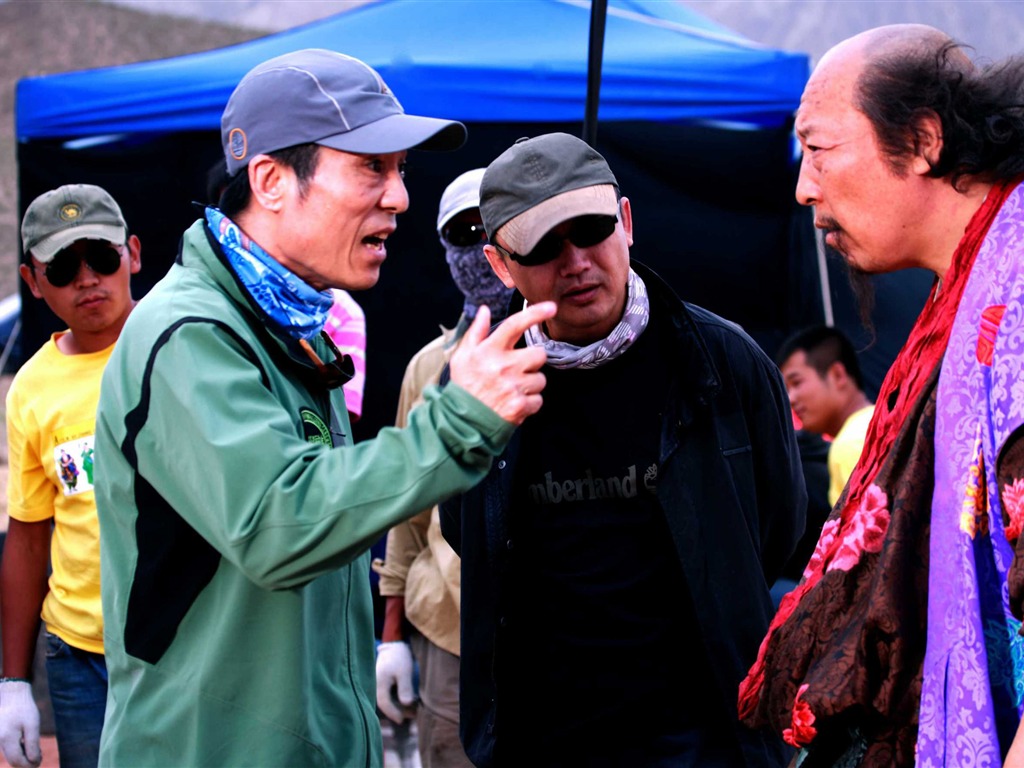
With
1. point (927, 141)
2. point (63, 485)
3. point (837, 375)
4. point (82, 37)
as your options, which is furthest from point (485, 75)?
point (82, 37)

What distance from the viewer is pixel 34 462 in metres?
3.31

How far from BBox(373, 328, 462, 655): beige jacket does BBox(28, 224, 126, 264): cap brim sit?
1004 millimetres

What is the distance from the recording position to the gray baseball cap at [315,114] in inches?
74.2

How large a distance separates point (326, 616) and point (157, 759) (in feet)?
1.10

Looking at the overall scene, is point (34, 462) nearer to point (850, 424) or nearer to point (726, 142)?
point (850, 424)

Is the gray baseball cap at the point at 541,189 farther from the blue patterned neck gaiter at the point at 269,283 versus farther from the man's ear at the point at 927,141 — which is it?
the man's ear at the point at 927,141

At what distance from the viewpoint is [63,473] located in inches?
128

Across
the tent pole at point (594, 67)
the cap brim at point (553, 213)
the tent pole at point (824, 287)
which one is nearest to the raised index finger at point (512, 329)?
the cap brim at point (553, 213)

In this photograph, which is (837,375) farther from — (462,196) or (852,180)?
(852,180)

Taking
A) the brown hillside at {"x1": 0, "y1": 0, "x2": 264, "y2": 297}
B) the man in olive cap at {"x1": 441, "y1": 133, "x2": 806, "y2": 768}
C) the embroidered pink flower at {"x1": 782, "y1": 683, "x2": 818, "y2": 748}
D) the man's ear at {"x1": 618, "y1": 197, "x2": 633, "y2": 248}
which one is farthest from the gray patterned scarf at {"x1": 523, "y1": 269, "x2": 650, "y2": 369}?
the brown hillside at {"x1": 0, "y1": 0, "x2": 264, "y2": 297}

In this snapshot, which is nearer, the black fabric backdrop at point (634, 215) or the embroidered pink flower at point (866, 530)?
the embroidered pink flower at point (866, 530)

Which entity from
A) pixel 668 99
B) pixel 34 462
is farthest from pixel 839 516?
pixel 668 99

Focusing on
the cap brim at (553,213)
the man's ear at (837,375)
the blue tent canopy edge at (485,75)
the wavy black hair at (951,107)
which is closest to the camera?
the wavy black hair at (951,107)

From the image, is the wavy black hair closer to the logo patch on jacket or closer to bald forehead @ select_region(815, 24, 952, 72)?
bald forehead @ select_region(815, 24, 952, 72)
